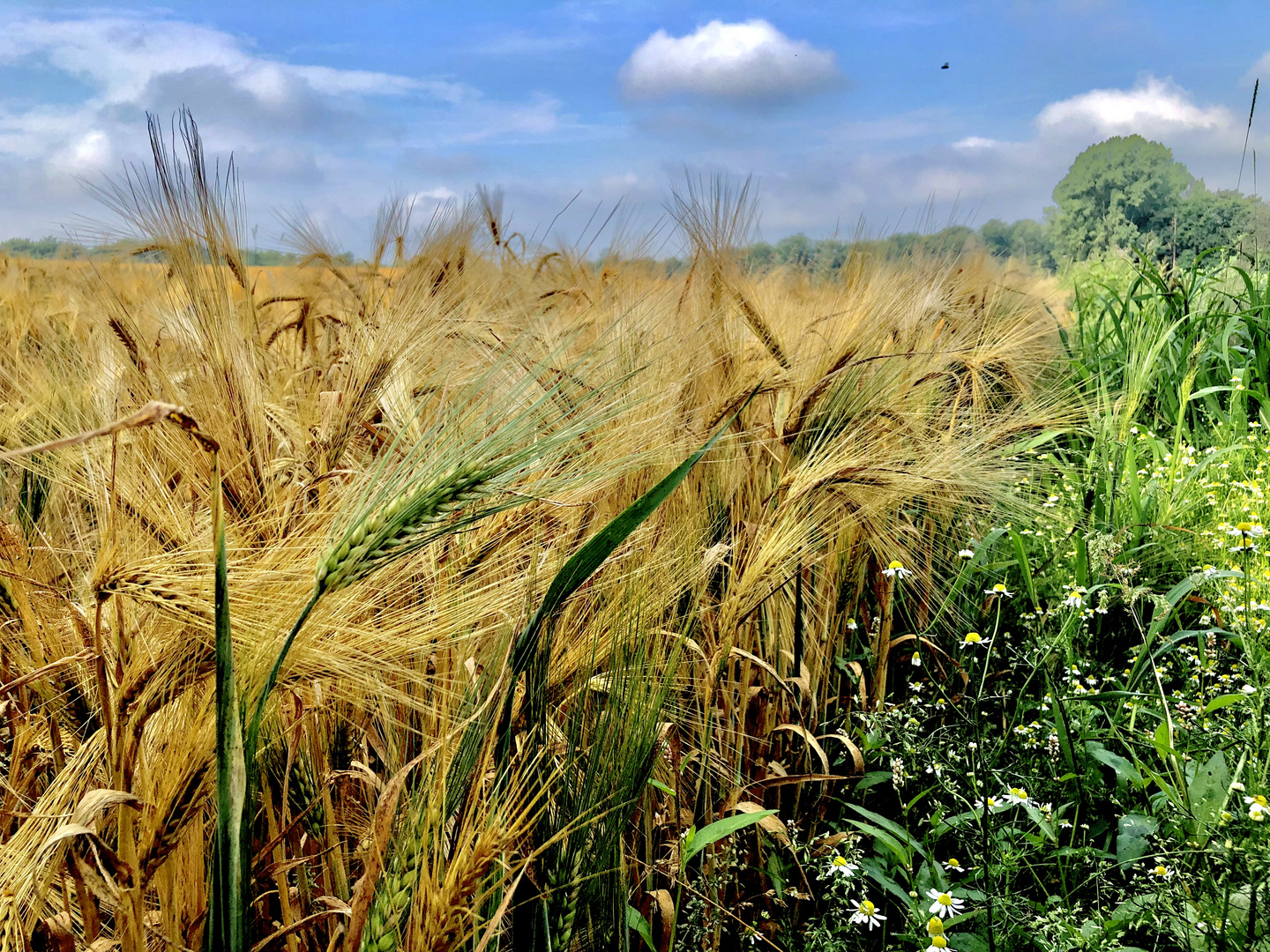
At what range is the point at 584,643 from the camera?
3.41ft

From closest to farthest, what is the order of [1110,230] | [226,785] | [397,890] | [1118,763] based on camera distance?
[226,785] < [397,890] < [1118,763] < [1110,230]

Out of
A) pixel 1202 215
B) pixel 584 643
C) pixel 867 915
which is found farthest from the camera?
pixel 1202 215

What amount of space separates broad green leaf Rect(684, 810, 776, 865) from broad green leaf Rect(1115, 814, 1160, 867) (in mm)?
653

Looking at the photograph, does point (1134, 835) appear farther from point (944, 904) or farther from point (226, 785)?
point (226, 785)

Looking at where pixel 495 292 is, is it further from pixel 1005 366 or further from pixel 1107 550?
pixel 1107 550

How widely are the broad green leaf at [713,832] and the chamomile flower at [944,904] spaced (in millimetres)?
277

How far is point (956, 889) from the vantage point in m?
1.47

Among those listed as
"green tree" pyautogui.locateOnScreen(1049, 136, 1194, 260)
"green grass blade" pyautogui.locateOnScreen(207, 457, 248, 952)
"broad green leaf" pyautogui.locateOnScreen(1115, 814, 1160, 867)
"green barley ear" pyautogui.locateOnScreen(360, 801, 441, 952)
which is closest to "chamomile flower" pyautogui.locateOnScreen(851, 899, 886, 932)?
"broad green leaf" pyautogui.locateOnScreen(1115, 814, 1160, 867)

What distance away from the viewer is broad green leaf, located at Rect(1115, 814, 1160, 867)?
1477 mm

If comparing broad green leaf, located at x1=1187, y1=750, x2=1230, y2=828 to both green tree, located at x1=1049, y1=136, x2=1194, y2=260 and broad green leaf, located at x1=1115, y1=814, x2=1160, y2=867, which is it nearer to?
broad green leaf, located at x1=1115, y1=814, x2=1160, y2=867

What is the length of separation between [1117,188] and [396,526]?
3597 cm

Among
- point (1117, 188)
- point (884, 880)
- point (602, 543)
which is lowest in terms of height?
point (884, 880)

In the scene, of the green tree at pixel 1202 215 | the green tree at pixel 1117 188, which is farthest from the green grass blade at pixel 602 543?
the green tree at pixel 1117 188

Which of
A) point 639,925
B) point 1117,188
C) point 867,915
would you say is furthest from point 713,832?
point 1117,188
